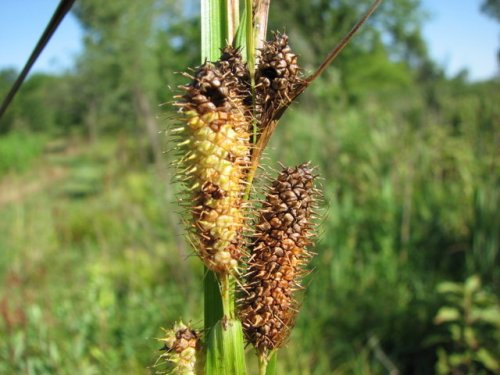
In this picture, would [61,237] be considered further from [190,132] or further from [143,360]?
[190,132]

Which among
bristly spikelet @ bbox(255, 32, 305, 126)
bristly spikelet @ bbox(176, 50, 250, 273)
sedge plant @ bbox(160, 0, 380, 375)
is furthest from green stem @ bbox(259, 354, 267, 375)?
bristly spikelet @ bbox(255, 32, 305, 126)

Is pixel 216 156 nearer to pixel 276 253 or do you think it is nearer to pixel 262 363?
pixel 276 253

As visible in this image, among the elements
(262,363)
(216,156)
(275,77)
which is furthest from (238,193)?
(262,363)

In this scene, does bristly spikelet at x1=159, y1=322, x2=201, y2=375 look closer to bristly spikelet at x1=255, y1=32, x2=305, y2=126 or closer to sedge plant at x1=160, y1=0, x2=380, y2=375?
sedge plant at x1=160, y1=0, x2=380, y2=375

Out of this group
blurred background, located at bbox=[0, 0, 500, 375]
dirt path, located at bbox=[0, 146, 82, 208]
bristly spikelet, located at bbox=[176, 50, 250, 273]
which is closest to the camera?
bristly spikelet, located at bbox=[176, 50, 250, 273]

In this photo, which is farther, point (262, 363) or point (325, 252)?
point (325, 252)

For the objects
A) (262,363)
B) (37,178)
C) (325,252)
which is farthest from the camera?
(37,178)

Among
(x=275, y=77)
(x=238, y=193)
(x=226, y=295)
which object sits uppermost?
(x=275, y=77)
